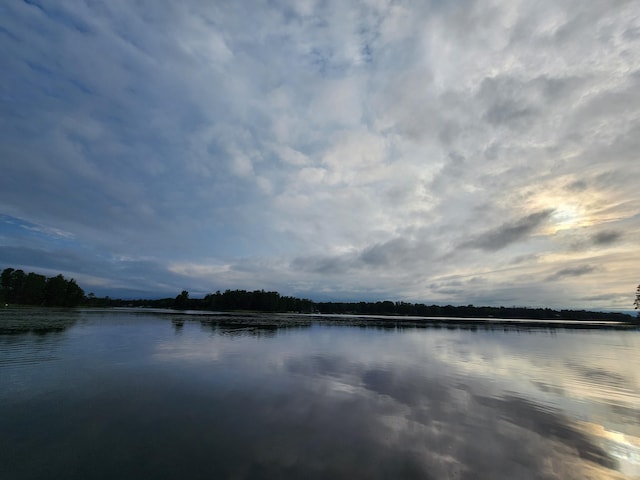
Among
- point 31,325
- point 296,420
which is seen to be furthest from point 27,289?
point 296,420

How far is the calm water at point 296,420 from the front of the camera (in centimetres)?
827

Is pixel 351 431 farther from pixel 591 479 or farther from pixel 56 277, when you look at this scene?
pixel 56 277

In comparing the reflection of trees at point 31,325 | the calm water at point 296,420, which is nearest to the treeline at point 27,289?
the reflection of trees at point 31,325

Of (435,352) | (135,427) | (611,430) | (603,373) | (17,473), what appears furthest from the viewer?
(435,352)

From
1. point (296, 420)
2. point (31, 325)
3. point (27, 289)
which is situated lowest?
point (296, 420)

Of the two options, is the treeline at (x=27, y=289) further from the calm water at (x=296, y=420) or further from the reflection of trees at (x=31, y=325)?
the calm water at (x=296, y=420)

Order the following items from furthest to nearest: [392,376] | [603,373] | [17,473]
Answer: [603,373] → [392,376] → [17,473]

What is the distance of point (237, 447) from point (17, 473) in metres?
5.21

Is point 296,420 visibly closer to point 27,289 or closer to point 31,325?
point 31,325

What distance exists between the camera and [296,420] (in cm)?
1171

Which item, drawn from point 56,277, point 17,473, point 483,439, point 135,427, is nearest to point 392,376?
point 483,439

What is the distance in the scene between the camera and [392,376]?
2086cm

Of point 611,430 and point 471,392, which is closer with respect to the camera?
point 611,430

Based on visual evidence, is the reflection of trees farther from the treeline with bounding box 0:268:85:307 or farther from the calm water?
the treeline with bounding box 0:268:85:307
